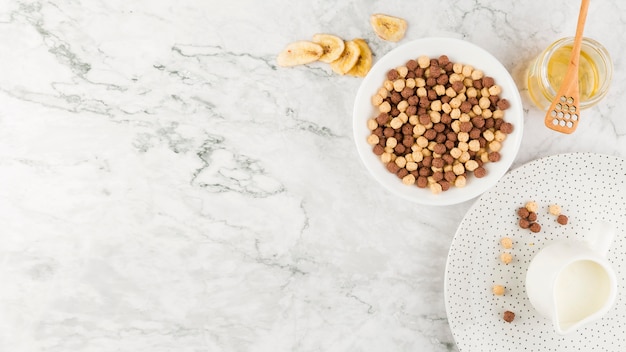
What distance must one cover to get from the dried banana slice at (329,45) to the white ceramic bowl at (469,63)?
0.23 ft

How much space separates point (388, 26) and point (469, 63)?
0.47 ft

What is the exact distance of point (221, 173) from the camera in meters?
1.03

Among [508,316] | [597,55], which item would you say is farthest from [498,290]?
[597,55]

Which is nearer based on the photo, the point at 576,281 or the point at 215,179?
the point at 576,281

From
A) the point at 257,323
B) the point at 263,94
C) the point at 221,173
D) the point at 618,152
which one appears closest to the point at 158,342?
the point at 257,323

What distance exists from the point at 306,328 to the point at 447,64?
49 centimetres

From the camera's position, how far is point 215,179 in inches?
40.7

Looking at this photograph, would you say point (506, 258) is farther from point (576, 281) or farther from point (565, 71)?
point (565, 71)

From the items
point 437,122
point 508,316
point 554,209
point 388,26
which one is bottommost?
point 508,316

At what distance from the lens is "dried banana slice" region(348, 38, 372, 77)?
1.00 meters

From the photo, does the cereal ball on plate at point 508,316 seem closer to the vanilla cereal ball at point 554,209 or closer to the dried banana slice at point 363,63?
the vanilla cereal ball at point 554,209

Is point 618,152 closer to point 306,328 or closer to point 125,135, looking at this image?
point 306,328

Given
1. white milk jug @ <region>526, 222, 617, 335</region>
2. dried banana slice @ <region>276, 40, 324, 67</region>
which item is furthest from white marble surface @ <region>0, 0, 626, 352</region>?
white milk jug @ <region>526, 222, 617, 335</region>

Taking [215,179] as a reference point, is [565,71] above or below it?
above
